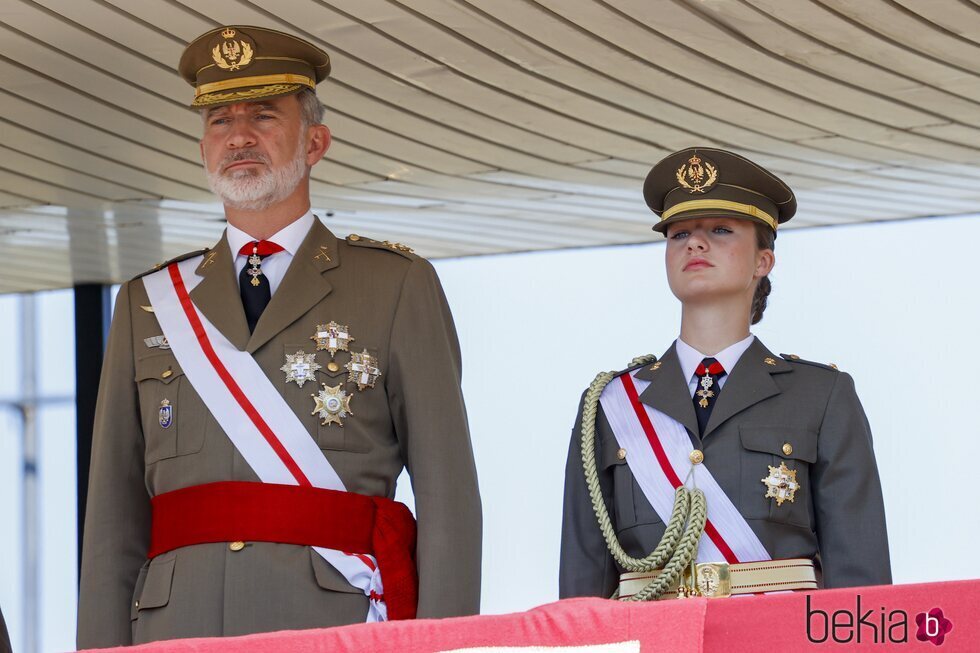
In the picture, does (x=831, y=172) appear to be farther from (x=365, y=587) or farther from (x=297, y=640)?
(x=297, y=640)

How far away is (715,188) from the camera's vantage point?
3256 mm

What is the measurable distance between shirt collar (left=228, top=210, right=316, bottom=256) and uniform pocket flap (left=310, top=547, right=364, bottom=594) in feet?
1.92

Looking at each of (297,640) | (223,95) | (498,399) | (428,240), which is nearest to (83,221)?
(428,240)

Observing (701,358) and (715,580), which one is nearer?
(715,580)

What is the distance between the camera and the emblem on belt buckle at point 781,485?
299cm

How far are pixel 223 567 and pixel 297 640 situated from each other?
93 cm

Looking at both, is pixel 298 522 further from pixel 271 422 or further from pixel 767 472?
pixel 767 472

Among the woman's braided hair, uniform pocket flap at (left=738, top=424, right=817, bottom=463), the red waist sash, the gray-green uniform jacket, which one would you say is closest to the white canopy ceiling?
the woman's braided hair

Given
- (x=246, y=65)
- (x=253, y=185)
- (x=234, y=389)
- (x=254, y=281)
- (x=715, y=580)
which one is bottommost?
(x=715, y=580)

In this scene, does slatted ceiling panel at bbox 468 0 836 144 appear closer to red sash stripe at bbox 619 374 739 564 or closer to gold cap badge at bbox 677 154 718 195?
gold cap badge at bbox 677 154 718 195

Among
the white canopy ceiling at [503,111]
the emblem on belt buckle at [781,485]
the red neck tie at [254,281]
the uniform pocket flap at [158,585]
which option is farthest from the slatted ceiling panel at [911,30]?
the uniform pocket flap at [158,585]

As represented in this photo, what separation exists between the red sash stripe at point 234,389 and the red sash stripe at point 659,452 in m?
0.76

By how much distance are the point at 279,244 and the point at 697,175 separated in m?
0.91

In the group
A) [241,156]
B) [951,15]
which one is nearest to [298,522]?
[241,156]
